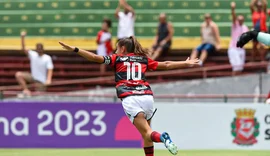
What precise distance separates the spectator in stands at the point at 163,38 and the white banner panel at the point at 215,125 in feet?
14.0

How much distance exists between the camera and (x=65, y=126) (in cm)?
1655

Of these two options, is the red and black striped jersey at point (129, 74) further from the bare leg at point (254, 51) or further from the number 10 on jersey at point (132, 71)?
the bare leg at point (254, 51)

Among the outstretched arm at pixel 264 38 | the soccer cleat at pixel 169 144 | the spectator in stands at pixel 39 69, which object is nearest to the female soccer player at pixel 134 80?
the soccer cleat at pixel 169 144

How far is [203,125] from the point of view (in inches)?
641

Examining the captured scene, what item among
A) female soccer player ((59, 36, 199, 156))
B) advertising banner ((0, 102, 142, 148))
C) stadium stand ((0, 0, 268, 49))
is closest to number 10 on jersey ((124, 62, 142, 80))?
female soccer player ((59, 36, 199, 156))

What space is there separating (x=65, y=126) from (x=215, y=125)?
3.14m

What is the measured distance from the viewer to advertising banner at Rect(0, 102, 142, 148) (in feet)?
54.1

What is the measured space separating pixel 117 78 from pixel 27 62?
36.3 ft

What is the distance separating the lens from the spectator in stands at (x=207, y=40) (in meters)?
20.0

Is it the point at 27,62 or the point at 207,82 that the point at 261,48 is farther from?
the point at 27,62

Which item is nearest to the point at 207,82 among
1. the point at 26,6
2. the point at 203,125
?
the point at 203,125

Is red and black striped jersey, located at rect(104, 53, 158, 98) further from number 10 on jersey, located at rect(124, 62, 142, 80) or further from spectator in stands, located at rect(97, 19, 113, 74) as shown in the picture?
spectator in stands, located at rect(97, 19, 113, 74)

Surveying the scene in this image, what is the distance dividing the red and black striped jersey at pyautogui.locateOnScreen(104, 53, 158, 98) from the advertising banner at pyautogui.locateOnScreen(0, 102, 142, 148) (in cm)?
578
